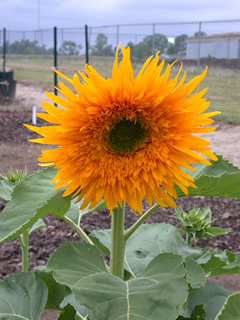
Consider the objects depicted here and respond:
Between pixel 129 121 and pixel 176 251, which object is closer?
pixel 129 121

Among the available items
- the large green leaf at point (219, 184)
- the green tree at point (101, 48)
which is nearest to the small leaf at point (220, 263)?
the large green leaf at point (219, 184)

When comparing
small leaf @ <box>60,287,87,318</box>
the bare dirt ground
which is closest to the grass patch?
the bare dirt ground

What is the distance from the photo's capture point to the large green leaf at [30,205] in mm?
1136

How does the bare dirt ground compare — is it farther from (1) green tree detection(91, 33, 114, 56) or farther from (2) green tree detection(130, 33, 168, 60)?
(1) green tree detection(91, 33, 114, 56)

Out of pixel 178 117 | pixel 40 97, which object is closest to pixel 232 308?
pixel 178 117

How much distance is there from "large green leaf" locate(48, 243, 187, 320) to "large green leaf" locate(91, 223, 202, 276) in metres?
0.37

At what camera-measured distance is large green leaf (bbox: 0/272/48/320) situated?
1348 millimetres

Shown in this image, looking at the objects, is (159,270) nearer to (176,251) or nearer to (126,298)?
(126,298)

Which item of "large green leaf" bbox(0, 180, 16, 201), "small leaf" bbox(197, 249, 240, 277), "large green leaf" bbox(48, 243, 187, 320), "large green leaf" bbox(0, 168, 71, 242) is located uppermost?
"large green leaf" bbox(0, 168, 71, 242)

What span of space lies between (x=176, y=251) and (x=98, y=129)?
67 centimetres

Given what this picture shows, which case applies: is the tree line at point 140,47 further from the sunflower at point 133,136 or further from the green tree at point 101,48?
the sunflower at point 133,136

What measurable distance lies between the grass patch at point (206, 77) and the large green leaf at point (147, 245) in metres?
6.45

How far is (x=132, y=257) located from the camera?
1.65 meters

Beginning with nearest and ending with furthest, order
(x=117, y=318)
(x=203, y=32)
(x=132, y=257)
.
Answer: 1. (x=117, y=318)
2. (x=132, y=257)
3. (x=203, y=32)
